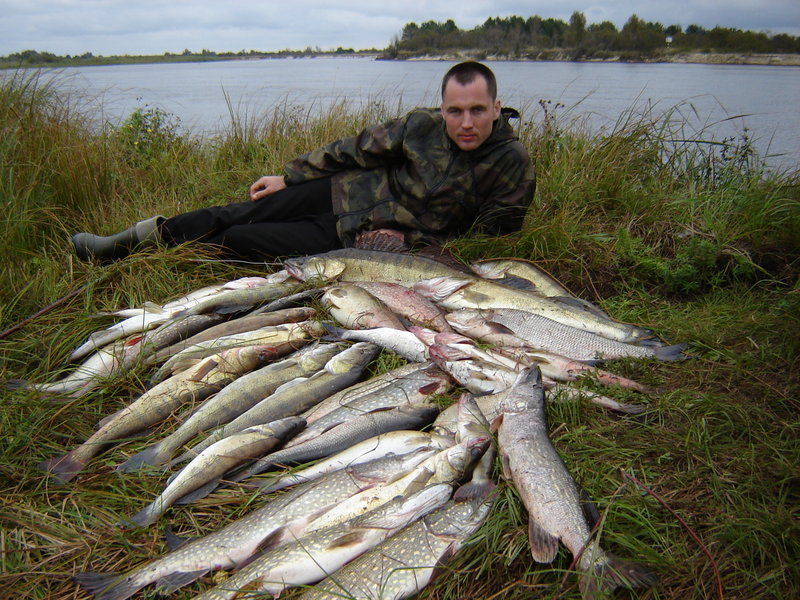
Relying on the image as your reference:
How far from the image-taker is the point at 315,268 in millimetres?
4418

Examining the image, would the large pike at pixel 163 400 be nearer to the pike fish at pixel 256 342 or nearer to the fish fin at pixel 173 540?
the pike fish at pixel 256 342

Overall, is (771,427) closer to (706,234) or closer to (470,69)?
(706,234)

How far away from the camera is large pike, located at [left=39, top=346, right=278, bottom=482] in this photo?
9.68 ft

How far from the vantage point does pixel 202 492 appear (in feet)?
9.01

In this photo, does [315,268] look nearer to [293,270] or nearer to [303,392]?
[293,270]

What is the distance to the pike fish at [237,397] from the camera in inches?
116

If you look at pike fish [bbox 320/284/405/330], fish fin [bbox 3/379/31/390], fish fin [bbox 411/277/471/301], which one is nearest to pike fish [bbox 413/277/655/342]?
fish fin [bbox 411/277/471/301]

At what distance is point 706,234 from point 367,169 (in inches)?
116

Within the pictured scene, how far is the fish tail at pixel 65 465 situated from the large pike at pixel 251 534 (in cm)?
68

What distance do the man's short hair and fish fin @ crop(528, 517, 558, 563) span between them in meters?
3.21

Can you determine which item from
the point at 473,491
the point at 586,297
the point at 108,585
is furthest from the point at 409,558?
the point at 586,297

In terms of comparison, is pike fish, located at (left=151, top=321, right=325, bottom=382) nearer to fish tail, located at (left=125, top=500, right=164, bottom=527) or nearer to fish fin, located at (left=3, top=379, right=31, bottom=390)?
fish fin, located at (left=3, top=379, right=31, bottom=390)

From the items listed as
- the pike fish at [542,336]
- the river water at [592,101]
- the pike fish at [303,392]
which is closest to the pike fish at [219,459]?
the pike fish at [303,392]

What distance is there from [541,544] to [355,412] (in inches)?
48.1
